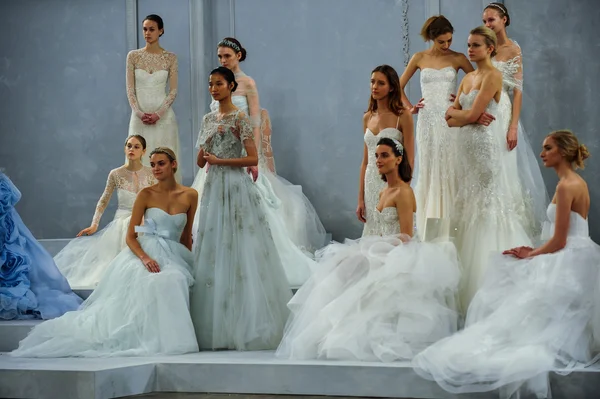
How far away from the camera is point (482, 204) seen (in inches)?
222

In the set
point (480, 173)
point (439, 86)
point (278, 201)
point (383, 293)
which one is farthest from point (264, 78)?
point (383, 293)

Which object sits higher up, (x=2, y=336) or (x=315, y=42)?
(x=315, y=42)

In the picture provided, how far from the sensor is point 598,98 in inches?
308

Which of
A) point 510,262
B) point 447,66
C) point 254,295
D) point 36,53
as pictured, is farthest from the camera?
point 36,53

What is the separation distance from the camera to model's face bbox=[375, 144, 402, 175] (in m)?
5.24

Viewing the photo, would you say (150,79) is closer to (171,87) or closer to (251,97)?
(171,87)

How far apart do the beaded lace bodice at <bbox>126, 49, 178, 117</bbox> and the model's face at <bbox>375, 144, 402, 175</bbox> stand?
3.15 m

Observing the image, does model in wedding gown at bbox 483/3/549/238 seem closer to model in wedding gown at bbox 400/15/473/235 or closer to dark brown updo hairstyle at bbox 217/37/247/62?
model in wedding gown at bbox 400/15/473/235

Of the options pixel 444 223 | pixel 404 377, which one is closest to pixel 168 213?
pixel 444 223

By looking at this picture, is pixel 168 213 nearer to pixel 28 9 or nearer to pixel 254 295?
pixel 254 295

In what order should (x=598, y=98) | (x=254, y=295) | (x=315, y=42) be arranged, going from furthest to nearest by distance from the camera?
(x=315, y=42) → (x=598, y=98) → (x=254, y=295)

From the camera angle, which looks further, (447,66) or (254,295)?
(447,66)

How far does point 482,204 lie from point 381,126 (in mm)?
763

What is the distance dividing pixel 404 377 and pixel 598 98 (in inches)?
169
